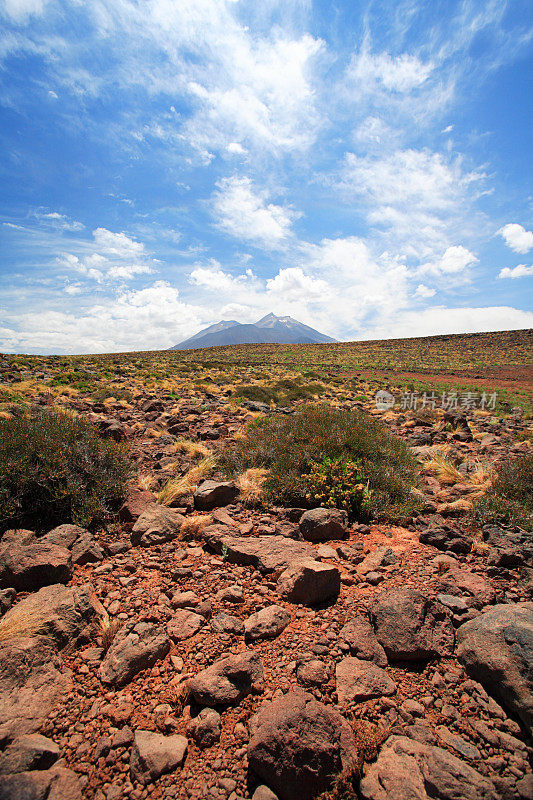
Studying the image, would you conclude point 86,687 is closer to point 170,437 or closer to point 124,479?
point 124,479

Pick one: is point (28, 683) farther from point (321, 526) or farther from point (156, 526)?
point (321, 526)

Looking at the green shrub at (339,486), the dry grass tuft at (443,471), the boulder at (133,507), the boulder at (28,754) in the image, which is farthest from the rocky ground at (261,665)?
the dry grass tuft at (443,471)

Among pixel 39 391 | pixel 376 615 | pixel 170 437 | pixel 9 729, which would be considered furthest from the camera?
pixel 39 391

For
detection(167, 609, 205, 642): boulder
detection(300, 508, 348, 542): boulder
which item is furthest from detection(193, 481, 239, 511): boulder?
detection(167, 609, 205, 642): boulder

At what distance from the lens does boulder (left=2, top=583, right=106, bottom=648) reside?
247cm

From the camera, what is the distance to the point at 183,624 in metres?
2.74

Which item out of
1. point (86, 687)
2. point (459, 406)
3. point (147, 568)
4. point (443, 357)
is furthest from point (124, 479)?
point (443, 357)

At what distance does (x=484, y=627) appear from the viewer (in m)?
2.47

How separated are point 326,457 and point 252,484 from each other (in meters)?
1.21

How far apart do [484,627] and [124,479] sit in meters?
4.50

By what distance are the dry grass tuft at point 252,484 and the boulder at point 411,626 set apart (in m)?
2.42

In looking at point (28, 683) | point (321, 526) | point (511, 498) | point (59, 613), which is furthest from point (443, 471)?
point (28, 683)

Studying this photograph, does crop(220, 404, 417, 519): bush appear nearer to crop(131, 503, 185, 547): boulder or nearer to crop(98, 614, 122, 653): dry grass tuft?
crop(131, 503, 185, 547): boulder

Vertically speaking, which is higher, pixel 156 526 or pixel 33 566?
pixel 33 566
